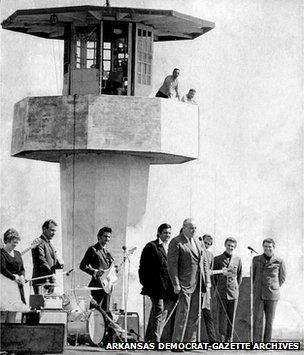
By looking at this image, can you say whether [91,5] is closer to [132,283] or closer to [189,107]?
Result: [189,107]

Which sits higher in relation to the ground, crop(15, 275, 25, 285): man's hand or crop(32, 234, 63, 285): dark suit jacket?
crop(32, 234, 63, 285): dark suit jacket

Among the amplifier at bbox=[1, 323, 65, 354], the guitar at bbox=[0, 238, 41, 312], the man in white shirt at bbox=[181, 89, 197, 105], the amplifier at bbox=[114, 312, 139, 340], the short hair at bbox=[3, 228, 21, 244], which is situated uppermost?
the man in white shirt at bbox=[181, 89, 197, 105]

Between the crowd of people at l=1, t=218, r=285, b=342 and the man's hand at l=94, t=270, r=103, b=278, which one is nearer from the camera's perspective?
the crowd of people at l=1, t=218, r=285, b=342

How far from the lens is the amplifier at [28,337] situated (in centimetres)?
1614

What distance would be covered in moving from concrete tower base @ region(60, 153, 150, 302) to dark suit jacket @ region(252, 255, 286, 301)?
598 centimetres

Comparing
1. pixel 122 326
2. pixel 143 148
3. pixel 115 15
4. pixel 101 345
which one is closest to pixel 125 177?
pixel 143 148

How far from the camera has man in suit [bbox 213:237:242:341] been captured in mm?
20406

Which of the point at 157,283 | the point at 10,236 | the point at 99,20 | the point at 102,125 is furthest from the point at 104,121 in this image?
the point at 10,236

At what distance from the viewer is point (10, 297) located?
17.3 meters

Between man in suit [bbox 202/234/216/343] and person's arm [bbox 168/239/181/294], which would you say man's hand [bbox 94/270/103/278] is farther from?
man in suit [bbox 202/234/216/343]

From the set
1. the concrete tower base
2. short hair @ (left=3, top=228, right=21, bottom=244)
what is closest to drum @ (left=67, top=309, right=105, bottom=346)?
short hair @ (left=3, top=228, right=21, bottom=244)

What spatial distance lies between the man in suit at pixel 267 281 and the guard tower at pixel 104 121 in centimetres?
555

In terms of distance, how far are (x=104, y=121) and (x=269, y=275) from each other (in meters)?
6.36

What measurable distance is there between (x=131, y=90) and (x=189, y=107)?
4.38 feet
